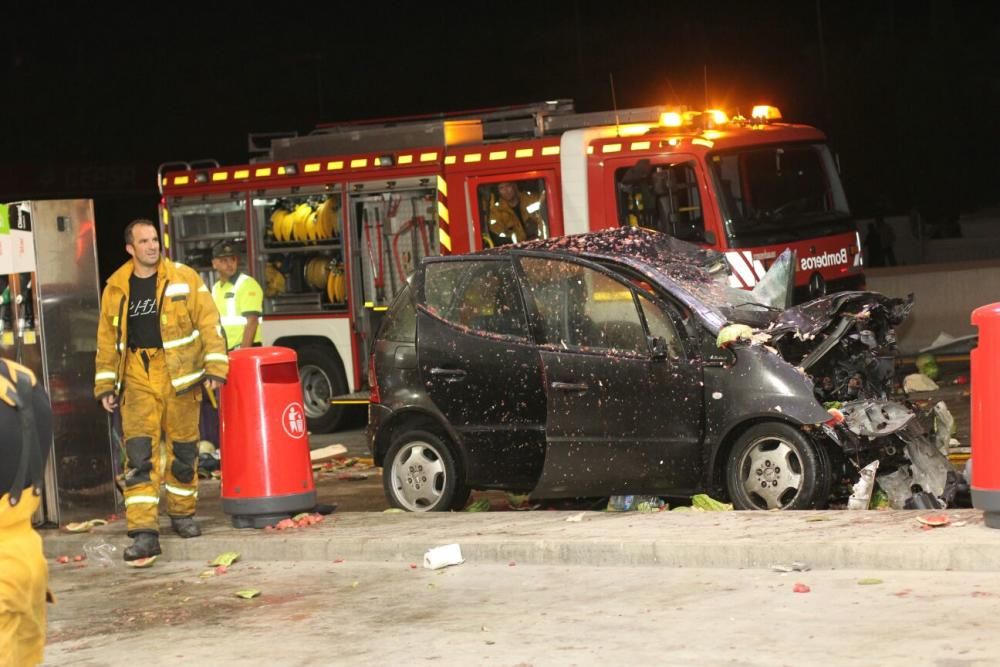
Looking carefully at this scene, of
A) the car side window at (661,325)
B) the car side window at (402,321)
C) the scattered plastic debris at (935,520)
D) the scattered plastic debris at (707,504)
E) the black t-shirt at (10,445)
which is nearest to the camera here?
the black t-shirt at (10,445)

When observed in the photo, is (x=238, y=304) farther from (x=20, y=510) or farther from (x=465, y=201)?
(x=20, y=510)

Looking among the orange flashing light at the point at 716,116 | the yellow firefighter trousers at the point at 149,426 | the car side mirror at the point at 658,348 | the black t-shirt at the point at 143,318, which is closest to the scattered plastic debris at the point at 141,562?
the yellow firefighter trousers at the point at 149,426

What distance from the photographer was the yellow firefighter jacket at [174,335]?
30.8 feet

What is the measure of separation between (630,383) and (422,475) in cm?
169

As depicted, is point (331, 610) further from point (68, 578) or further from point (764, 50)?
point (764, 50)

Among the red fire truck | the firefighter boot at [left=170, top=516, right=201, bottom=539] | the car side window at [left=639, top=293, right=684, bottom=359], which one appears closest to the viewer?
the car side window at [left=639, top=293, right=684, bottom=359]

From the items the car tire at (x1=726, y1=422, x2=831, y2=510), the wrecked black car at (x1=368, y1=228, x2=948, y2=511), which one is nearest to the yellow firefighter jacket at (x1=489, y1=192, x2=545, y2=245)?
the wrecked black car at (x1=368, y1=228, x2=948, y2=511)

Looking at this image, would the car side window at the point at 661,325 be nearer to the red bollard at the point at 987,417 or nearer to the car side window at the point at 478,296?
the car side window at the point at 478,296

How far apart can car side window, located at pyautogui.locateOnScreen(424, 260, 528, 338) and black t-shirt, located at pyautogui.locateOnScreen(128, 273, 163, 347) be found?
176 centimetres

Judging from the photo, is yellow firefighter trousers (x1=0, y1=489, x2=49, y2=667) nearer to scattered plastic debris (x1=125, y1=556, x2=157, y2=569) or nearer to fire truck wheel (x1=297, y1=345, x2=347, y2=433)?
scattered plastic debris (x1=125, y1=556, x2=157, y2=569)

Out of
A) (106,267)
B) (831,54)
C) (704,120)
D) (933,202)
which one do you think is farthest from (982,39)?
(704,120)

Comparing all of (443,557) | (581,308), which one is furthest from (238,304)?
(443,557)

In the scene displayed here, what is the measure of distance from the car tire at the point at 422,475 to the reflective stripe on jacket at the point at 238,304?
13.3ft

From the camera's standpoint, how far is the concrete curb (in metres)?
7.57
